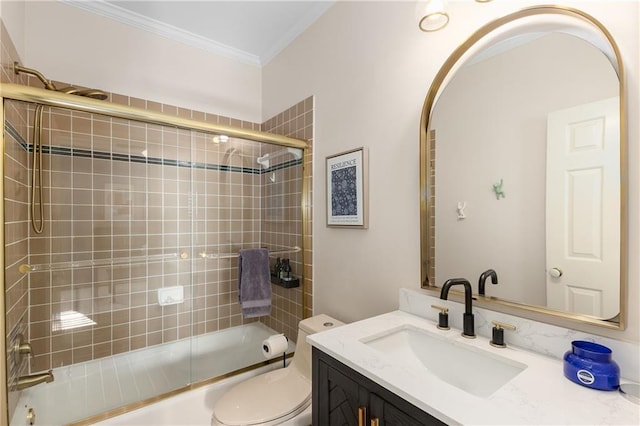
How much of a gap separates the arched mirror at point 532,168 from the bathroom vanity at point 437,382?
193mm

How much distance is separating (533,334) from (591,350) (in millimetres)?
167

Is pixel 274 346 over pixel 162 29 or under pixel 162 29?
under

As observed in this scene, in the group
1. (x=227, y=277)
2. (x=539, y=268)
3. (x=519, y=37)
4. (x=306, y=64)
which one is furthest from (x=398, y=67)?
(x=227, y=277)

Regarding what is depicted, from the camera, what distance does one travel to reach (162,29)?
217 centimetres

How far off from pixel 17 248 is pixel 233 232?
3.67 ft

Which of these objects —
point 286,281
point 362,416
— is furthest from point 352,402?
point 286,281

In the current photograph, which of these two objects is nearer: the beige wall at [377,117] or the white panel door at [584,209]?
the white panel door at [584,209]

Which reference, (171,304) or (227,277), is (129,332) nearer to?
(171,304)

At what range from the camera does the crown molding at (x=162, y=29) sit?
1924mm

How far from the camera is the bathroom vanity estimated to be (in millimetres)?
641

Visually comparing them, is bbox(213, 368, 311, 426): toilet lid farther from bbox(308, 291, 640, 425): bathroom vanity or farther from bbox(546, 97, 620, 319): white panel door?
bbox(546, 97, 620, 319): white panel door

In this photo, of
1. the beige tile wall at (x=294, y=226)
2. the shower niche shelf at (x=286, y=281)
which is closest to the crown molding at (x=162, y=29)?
the beige tile wall at (x=294, y=226)

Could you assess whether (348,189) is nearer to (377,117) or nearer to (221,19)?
(377,117)

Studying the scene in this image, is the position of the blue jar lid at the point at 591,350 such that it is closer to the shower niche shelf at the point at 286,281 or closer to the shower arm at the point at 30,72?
the shower niche shelf at the point at 286,281
